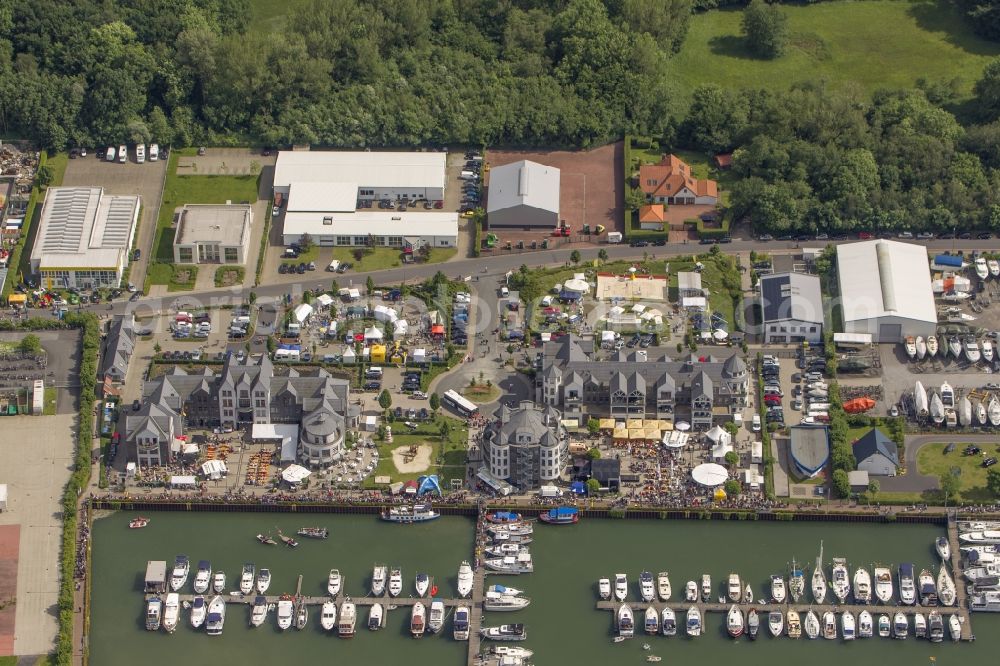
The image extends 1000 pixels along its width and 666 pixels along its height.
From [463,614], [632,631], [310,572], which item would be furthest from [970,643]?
[310,572]

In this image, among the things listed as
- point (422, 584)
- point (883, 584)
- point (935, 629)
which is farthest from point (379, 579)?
point (935, 629)

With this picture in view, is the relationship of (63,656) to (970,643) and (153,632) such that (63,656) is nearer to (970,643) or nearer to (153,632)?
(153,632)

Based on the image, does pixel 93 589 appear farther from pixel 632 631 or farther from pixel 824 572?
pixel 824 572

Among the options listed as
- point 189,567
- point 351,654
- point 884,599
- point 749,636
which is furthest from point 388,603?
point 884,599

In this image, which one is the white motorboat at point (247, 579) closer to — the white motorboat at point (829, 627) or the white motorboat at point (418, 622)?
the white motorboat at point (418, 622)

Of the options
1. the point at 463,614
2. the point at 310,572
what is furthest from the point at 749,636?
the point at 310,572
